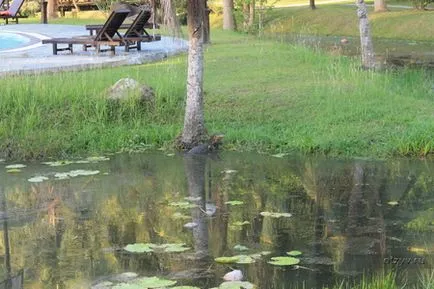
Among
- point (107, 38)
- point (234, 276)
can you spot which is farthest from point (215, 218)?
point (107, 38)

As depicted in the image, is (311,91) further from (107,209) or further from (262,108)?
(107,209)

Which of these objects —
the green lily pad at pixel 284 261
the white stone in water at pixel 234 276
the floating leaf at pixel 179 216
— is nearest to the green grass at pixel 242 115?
the floating leaf at pixel 179 216

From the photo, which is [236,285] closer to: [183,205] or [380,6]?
[183,205]

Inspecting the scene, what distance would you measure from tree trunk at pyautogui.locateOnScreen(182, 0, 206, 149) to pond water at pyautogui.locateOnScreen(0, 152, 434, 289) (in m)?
0.54

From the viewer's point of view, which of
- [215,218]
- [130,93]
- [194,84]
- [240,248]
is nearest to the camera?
[240,248]

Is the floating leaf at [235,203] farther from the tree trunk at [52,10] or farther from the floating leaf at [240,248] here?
the tree trunk at [52,10]

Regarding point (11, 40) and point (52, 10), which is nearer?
point (11, 40)

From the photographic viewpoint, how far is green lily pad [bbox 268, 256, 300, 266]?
6.41 meters

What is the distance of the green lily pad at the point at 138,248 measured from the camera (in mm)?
6829

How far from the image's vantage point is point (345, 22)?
38906mm

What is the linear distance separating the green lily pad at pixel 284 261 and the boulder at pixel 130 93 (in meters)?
6.69

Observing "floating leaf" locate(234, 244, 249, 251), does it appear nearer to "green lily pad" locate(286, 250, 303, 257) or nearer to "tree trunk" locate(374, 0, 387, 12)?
"green lily pad" locate(286, 250, 303, 257)

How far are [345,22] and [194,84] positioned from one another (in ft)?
94.6

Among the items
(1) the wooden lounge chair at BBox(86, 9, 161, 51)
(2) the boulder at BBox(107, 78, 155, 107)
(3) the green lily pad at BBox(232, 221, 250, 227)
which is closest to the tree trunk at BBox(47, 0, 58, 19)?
(1) the wooden lounge chair at BBox(86, 9, 161, 51)
